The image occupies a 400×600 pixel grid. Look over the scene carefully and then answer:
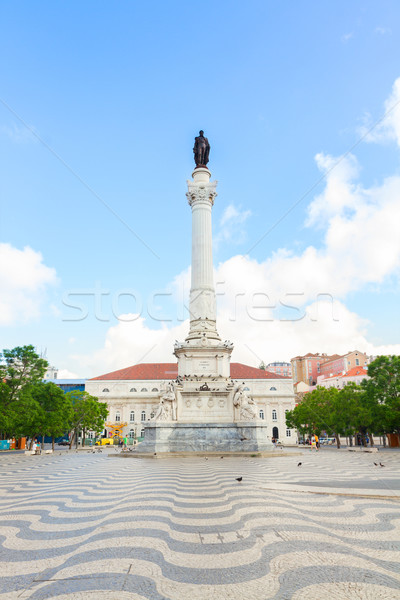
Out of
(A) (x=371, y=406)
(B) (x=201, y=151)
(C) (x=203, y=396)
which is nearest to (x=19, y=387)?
(C) (x=203, y=396)

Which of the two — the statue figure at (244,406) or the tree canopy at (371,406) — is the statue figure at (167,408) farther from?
the tree canopy at (371,406)

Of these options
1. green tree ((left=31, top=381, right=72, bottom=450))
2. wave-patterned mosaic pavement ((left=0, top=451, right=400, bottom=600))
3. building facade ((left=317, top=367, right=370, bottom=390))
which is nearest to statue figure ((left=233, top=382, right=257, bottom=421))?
wave-patterned mosaic pavement ((left=0, top=451, right=400, bottom=600))

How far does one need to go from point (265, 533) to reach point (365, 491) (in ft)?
17.0

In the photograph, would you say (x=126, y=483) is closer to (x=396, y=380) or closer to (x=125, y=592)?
(x=125, y=592)

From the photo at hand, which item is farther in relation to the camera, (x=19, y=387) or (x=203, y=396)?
(x=19, y=387)

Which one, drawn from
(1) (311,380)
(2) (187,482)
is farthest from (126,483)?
(1) (311,380)

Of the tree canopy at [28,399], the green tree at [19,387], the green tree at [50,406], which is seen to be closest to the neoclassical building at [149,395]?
the tree canopy at [28,399]

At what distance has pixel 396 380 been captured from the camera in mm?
39562

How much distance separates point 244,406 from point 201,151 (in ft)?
83.5

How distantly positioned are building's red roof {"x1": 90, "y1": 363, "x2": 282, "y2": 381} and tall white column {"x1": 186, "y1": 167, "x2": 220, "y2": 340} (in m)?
51.6

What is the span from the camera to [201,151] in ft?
132

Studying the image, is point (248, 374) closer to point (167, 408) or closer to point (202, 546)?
point (167, 408)

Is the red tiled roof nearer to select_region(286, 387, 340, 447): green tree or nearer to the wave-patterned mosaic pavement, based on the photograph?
select_region(286, 387, 340, 447): green tree

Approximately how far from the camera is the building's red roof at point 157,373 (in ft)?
278
